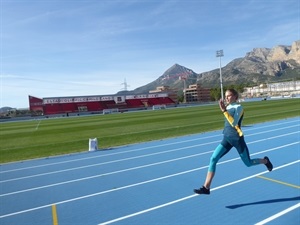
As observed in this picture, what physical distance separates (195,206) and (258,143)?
7.21 m

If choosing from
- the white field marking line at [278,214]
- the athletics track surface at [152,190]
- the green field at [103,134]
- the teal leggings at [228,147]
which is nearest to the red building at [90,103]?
the green field at [103,134]

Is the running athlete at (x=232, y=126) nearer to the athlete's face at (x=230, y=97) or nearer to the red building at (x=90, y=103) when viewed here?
the athlete's face at (x=230, y=97)


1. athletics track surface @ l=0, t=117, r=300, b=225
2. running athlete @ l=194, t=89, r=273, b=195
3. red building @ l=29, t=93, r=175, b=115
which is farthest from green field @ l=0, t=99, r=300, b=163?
red building @ l=29, t=93, r=175, b=115

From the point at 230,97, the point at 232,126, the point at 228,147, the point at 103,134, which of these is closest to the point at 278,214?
the point at 228,147

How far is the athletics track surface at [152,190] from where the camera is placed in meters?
5.11

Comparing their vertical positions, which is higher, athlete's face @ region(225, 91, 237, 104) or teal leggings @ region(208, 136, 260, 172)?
athlete's face @ region(225, 91, 237, 104)

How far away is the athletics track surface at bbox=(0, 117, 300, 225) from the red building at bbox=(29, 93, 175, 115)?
64742mm

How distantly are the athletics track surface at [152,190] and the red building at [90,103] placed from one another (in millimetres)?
64742

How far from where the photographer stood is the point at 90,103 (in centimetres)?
8231

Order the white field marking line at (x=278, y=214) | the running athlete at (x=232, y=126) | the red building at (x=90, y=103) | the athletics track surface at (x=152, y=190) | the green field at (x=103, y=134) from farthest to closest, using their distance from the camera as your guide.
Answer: the red building at (x=90, y=103)
the green field at (x=103, y=134)
the athletics track surface at (x=152, y=190)
the running athlete at (x=232, y=126)
the white field marking line at (x=278, y=214)

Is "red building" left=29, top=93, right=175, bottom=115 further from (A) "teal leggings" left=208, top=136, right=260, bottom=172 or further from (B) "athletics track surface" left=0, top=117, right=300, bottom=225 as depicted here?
(A) "teal leggings" left=208, top=136, right=260, bottom=172

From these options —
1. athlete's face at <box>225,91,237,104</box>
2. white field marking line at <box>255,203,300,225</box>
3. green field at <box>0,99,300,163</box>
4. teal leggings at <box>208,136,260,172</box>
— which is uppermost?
athlete's face at <box>225,91,237,104</box>

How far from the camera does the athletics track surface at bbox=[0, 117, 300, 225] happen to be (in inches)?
201

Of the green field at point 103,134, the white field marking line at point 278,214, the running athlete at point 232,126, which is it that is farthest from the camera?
the green field at point 103,134
